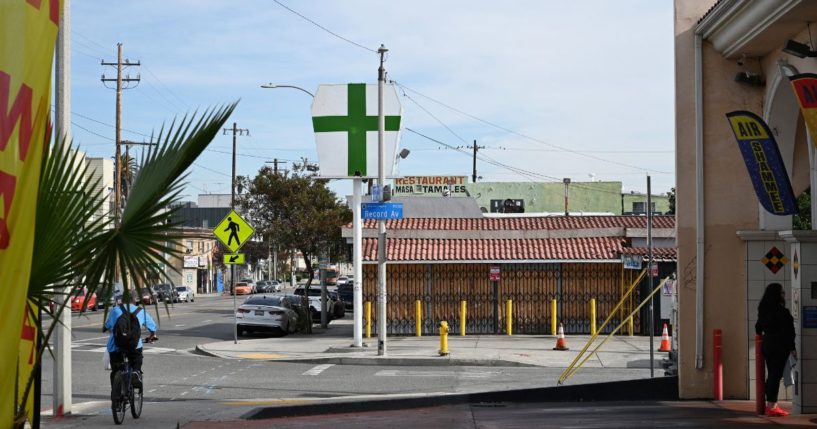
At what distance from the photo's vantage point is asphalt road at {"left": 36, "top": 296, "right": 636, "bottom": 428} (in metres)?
15.3

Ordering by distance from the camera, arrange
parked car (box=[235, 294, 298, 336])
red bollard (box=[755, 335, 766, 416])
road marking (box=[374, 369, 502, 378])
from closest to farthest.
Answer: red bollard (box=[755, 335, 766, 416]) → road marking (box=[374, 369, 502, 378]) → parked car (box=[235, 294, 298, 336])

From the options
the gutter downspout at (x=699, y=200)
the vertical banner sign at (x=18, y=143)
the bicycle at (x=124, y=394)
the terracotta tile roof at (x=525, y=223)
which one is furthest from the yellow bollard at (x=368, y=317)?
the vertical banner sign at (x=18, y=143)

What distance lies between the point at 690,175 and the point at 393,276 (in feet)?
60.8

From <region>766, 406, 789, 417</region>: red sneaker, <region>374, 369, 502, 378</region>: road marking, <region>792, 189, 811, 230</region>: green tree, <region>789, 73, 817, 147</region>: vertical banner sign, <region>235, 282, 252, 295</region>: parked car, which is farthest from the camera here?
<region>235, 282, 252, 295</region>: parked car

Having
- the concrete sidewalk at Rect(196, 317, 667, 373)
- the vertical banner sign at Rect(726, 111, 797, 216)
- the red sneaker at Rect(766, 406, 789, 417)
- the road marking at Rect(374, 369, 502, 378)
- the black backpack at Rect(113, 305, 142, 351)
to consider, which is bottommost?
the road marking at Rect(374, 369, 502, 378)

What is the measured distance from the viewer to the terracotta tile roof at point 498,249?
106 feet

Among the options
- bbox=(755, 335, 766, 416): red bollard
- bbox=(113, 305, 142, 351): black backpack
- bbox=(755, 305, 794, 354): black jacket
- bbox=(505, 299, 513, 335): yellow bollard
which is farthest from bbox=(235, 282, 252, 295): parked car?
bbox=(755, 305, 794, 354): black jacket

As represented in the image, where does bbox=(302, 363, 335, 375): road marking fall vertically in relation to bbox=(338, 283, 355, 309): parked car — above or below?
below

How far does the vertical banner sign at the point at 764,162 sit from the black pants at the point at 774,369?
173 cm

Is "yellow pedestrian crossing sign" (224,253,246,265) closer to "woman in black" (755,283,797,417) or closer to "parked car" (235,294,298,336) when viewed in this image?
"parked car" (235,294,298,336)

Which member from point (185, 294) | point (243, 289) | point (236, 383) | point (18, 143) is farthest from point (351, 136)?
point (243, 289)

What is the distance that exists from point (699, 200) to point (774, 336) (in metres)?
2.61

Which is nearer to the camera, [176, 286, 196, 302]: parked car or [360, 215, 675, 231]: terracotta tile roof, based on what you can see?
[360, 215, 675, 231]: terracotta tile roof

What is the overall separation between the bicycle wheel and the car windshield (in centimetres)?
2043
